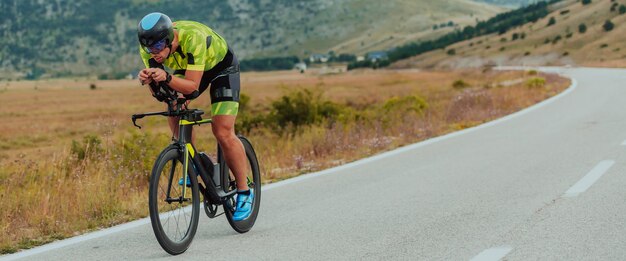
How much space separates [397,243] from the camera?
19.4 ft

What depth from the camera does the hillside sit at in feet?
361

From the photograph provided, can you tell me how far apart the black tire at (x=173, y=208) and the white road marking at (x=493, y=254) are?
80.4 inches

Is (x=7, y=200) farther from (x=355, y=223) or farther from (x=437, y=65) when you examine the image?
(x=437, y=65)

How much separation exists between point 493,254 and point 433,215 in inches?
63.4

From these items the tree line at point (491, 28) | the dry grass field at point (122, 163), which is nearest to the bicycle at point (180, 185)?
the dry grass field at point (122, 163)

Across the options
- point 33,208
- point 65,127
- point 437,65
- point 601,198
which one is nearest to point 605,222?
point 601,198

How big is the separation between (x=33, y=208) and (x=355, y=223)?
3.04 m

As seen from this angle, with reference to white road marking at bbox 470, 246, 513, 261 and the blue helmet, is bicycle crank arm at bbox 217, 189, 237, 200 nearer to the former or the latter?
the blue helmet

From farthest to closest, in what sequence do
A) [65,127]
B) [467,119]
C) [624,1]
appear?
[624,1] → [65,127] → [467,119]

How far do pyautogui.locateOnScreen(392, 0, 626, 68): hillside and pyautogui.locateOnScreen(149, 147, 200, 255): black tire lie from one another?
100755 millimetres

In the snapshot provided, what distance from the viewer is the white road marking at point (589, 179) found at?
8.07 m

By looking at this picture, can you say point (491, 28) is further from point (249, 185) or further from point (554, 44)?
point (249, 185)

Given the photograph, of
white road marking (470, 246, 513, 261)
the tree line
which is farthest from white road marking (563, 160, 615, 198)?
the tree line

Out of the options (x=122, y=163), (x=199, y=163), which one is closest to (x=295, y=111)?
(x=122, y=163)
